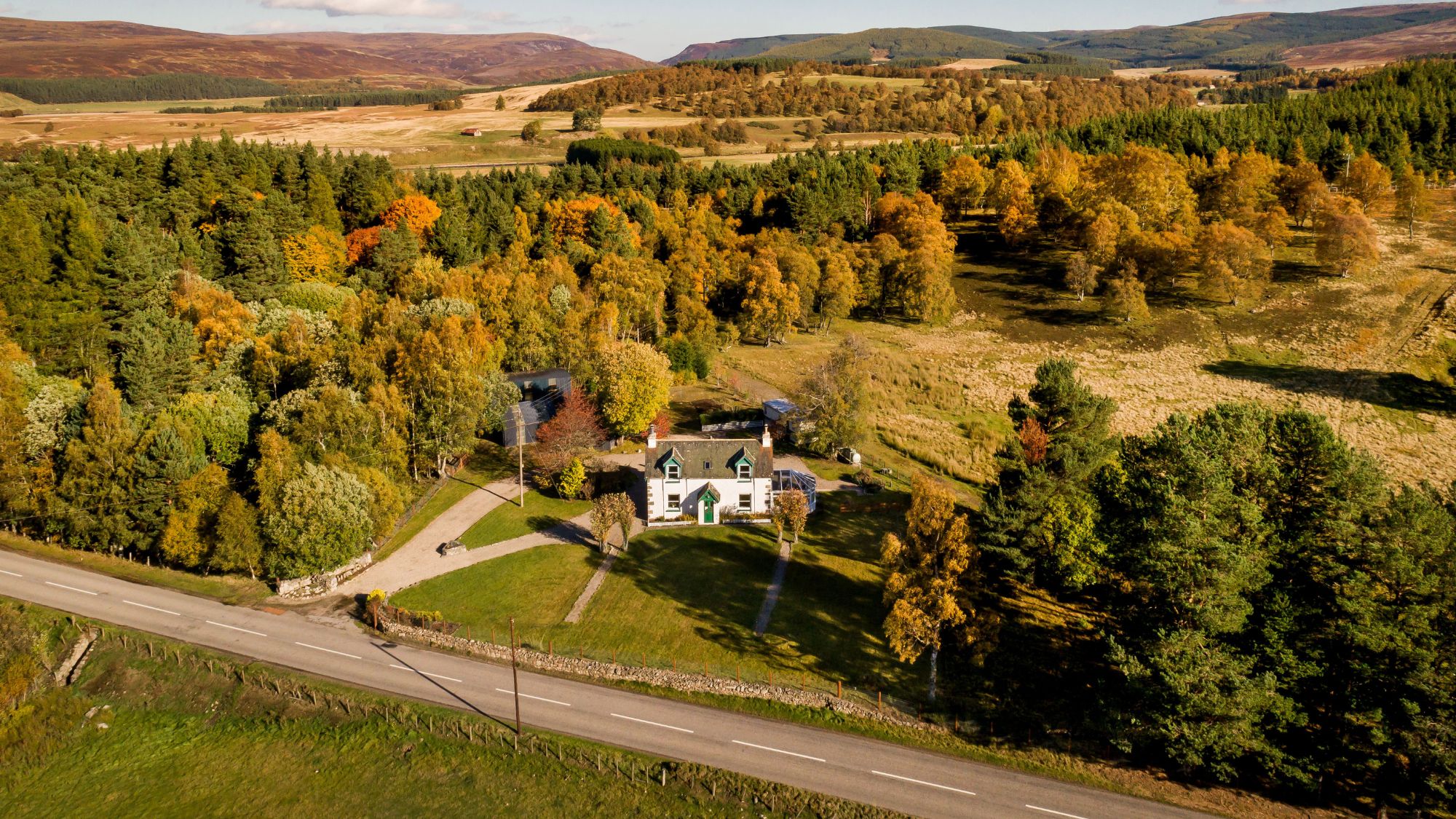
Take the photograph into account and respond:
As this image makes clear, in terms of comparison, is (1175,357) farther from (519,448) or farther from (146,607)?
(146,607)

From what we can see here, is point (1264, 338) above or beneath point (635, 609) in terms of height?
above

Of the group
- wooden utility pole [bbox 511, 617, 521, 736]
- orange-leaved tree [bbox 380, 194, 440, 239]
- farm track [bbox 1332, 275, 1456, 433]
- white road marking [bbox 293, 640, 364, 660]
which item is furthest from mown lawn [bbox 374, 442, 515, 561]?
farm track [bbox 1332, 275, 1456, 433]

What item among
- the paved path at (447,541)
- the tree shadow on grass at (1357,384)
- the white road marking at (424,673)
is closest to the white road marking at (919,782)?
the white road marking at (424,673)

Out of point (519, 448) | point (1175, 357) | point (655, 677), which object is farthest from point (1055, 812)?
point (1175, 357)

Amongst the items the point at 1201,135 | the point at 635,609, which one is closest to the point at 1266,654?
the point at 635,609

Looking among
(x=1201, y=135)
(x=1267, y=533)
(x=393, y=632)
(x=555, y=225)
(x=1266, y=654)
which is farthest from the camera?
(x=1201, y=135)

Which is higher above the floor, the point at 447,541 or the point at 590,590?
the point at 447,541

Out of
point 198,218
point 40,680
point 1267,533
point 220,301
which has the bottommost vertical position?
point 40,680

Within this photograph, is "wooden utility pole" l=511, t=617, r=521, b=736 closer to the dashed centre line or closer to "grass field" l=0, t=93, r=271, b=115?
the dashed centre line

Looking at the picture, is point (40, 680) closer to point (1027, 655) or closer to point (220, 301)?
point (220, 301)
